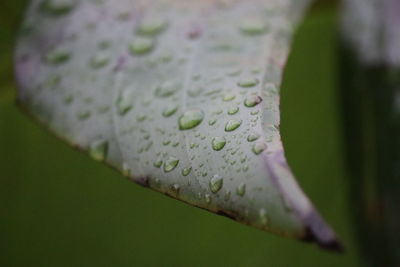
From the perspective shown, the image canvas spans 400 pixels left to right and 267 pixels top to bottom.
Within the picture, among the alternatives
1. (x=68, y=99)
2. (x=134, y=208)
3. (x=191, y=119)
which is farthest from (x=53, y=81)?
(x=134, y=208)

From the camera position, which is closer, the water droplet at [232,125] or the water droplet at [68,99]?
the water droplet at [232,125]

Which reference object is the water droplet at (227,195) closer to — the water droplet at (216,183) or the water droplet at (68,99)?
the water droplet at (216,183)

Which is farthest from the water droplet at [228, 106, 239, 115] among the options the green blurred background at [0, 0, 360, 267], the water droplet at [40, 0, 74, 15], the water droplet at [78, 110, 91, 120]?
the green blurred background at [0, 0, 360, 267]

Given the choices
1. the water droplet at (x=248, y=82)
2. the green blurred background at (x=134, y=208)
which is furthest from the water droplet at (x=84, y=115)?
the green blurred background at (x=134, y=208)

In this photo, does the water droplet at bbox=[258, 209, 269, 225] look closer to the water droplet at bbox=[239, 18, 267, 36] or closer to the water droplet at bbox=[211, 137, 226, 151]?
the water droplet at bbox=[211, 137, 226, 151]

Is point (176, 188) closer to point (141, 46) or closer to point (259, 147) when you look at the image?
point (259, 147)

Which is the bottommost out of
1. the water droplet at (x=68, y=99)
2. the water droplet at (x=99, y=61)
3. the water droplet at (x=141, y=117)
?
the water droplet at (x=68, y=99)
